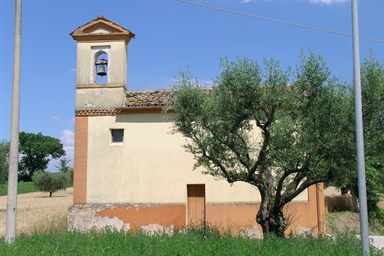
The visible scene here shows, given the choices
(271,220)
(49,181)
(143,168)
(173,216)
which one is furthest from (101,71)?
(49,181)

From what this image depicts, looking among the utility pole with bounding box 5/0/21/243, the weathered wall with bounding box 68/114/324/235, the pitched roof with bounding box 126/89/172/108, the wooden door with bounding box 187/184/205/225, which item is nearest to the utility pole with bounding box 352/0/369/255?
the utility pole with bounding box 5/0/21/243

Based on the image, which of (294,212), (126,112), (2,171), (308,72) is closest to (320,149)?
(308,72)

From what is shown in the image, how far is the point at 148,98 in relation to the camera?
1706cm

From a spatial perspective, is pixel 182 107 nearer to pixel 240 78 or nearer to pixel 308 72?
pixel 240 78

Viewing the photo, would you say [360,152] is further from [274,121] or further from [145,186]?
[145,186]

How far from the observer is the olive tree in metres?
9.80

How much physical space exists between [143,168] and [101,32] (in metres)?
5.64

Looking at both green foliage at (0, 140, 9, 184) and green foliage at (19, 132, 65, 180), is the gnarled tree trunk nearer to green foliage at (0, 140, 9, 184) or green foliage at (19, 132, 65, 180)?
green foliage at (0, 140, 9, 184)

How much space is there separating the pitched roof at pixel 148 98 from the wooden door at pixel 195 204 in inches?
134

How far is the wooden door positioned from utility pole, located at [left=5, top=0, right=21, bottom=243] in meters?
7.40

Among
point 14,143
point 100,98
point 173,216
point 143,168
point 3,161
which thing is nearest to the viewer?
point 14,143

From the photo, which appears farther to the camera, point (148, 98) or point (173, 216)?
point (148, 98)

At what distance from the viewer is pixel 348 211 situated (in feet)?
85.8

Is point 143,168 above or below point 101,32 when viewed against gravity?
below
